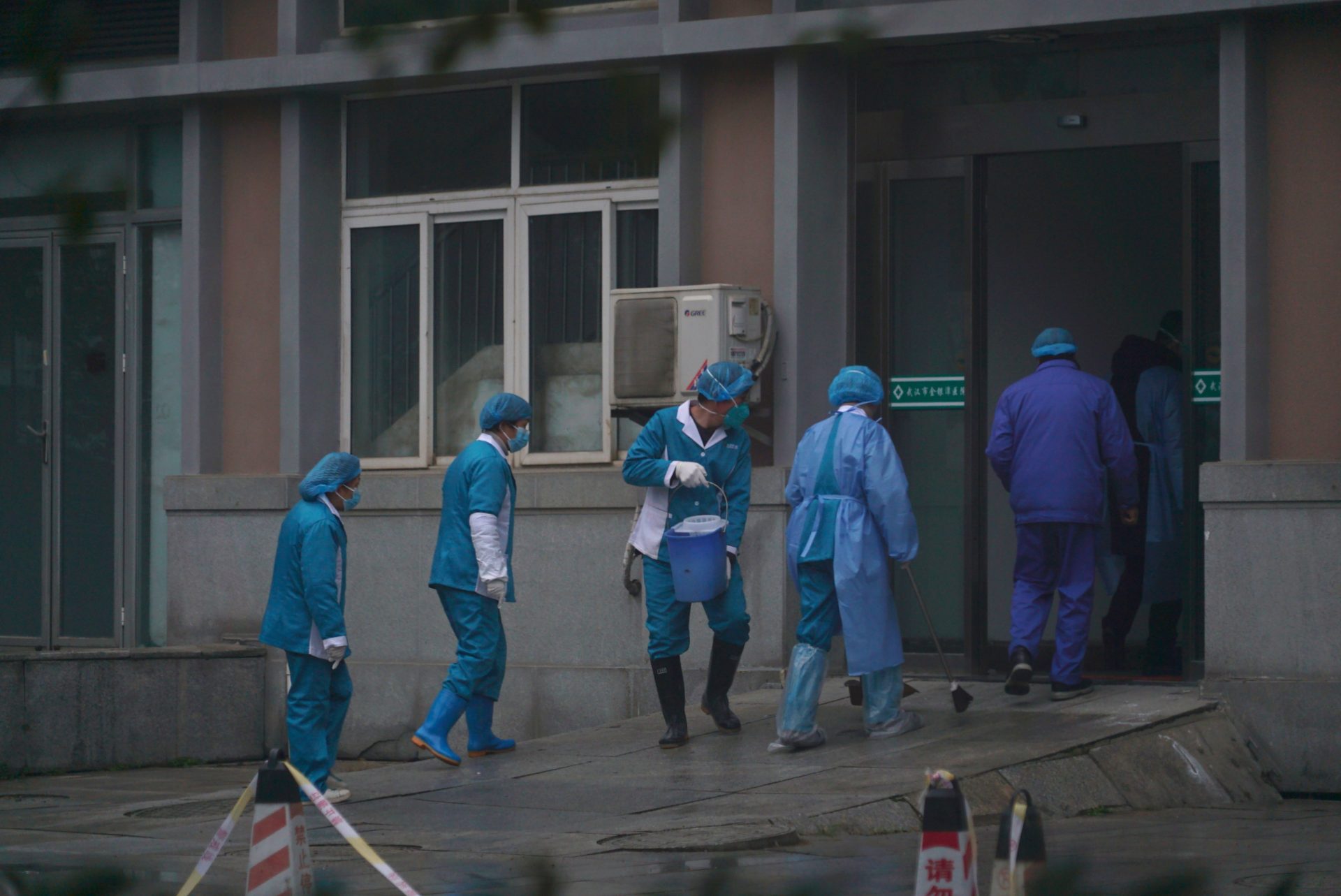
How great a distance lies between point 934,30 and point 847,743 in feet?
13.2

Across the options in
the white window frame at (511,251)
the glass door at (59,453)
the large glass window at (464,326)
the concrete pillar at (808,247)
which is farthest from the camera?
the glass door at (59,453)

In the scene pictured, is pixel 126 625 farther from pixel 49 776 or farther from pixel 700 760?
pixel 700 760

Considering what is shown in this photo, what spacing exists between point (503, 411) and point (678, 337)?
177 centimetres

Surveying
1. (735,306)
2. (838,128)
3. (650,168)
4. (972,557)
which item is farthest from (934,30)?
(650,168)

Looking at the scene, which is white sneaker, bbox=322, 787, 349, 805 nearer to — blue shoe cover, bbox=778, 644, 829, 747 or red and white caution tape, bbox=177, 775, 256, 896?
blue shoe cover, bbox=778, 644, 829, 747

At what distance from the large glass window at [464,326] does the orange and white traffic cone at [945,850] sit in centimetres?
807

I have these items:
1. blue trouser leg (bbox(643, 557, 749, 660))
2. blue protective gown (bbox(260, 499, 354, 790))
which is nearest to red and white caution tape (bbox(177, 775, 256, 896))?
blue protective gown (bbox(260, 499, 354, 790))

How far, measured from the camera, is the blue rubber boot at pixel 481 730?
31.9ft

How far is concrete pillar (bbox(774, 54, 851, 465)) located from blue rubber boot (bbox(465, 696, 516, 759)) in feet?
8.36

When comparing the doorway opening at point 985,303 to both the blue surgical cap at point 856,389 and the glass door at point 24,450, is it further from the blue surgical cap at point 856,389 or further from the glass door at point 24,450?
the glass door at point 24,450

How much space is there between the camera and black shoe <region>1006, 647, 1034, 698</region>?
31.8 ft

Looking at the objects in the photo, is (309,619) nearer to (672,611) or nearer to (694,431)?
(672,611)

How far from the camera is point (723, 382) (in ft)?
30.7

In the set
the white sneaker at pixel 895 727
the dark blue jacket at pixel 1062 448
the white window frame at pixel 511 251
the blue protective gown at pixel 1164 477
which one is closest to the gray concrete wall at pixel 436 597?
the white window frame at pixel 511 251
